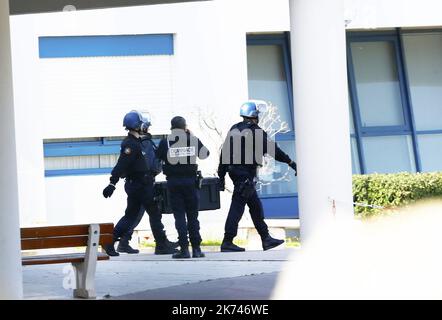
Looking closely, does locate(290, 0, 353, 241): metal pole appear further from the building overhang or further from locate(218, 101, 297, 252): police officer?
the building overhang

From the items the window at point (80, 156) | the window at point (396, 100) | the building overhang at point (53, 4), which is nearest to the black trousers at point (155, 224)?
the building overhang at point (53, 4)

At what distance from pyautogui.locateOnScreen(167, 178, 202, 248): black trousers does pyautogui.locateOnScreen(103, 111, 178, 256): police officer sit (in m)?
0.66

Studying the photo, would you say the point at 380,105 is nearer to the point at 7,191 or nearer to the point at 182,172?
the point at 182,172

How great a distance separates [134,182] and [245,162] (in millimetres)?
1639

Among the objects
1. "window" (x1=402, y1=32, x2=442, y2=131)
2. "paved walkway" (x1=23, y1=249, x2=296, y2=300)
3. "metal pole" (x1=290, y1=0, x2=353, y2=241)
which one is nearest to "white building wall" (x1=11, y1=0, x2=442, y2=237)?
"window" (x1=402, y1=32, x2=442, y2=131)

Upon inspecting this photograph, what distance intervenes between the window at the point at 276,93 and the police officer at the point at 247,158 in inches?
308

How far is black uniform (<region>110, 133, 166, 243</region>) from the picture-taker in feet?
48.5

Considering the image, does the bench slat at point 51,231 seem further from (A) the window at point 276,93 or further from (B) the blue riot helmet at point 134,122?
(A) the window at point 276,93

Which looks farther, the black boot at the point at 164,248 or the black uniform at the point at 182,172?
the black boot at the point at 164,248

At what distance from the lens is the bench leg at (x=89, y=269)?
10.4 m

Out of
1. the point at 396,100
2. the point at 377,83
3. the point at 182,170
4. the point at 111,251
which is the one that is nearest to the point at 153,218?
the point at 111,251

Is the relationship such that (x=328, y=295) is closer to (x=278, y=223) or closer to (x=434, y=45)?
(x=278, y=223)
